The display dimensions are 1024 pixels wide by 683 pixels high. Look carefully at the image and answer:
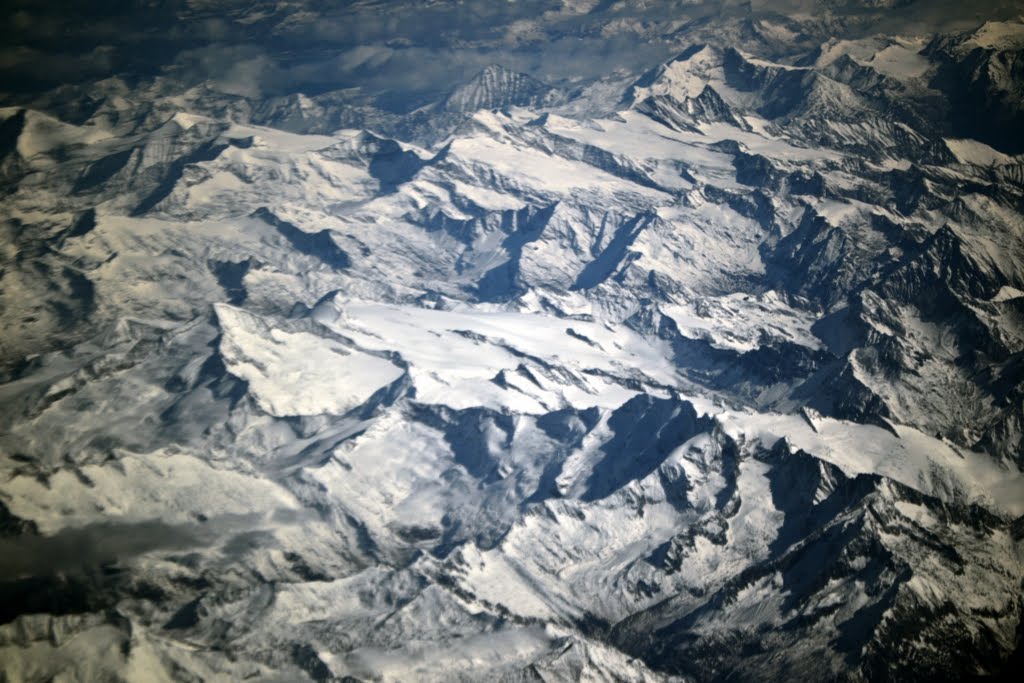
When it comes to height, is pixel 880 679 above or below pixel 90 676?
below

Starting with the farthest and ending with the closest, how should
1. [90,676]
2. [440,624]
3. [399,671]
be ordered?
[440,624] < [399,671] < [90,676]

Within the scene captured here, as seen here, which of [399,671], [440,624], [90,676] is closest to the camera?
[90,676]

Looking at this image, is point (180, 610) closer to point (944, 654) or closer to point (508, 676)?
point (508, 676)

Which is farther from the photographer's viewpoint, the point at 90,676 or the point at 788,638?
the point at 788,638

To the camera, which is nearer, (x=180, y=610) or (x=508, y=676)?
(x=508, y=676)

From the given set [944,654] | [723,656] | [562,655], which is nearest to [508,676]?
[562,655]

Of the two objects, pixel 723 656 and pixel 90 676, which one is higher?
pixel 90 676

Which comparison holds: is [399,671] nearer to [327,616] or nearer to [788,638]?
[327,616]

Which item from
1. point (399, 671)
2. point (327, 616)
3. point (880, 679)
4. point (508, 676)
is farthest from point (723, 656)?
point (327, 616)

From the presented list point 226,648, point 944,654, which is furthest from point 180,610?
point 944,654
